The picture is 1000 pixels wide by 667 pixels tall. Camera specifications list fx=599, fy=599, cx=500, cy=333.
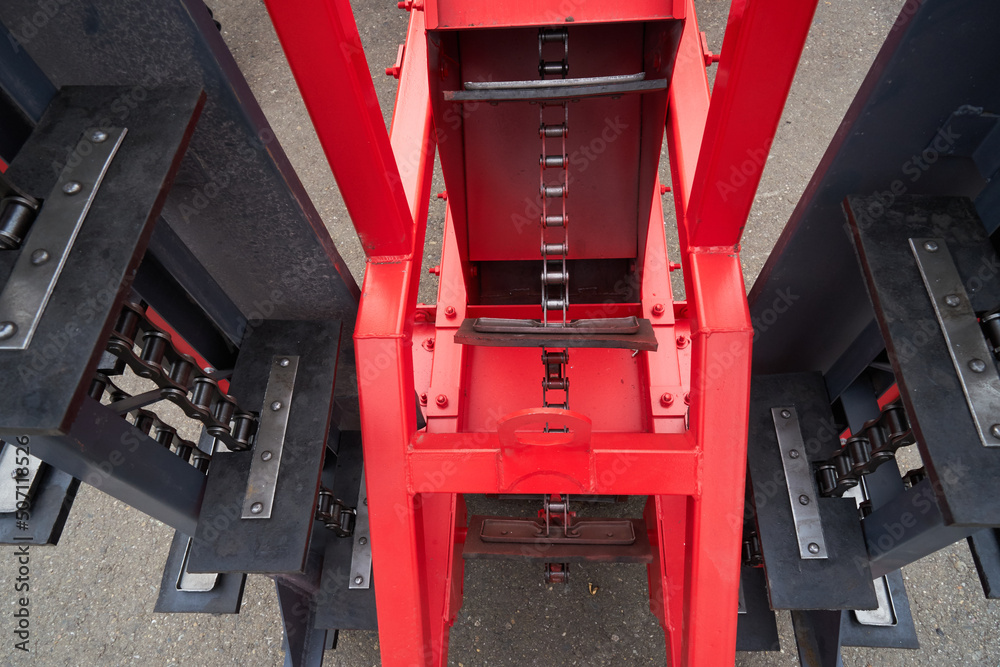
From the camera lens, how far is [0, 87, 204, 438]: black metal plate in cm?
91

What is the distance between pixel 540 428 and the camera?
1400mm

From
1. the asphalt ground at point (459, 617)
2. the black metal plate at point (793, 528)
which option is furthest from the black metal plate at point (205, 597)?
the black metal plate at point (793, 528)

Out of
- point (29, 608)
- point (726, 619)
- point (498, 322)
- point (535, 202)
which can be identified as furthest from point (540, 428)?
point (29, 608)

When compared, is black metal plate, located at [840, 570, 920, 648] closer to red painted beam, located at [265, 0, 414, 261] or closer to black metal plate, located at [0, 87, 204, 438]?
red painted beam, located at [265, 0, 414, 261]

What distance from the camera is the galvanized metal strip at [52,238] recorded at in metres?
0.96

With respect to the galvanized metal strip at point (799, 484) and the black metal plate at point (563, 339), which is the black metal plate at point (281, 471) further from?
the galvanized metal strip at point (799, 484)

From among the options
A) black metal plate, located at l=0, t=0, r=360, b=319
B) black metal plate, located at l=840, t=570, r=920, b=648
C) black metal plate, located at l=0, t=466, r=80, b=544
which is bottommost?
black metal plate, located at l=840, t=570, r=920, b=648

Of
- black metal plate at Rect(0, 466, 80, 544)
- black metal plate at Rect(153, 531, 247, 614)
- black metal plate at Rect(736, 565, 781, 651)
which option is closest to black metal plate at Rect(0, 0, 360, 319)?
black metal plate at Rect(0, 466, 80, 544)

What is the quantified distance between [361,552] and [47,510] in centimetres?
89

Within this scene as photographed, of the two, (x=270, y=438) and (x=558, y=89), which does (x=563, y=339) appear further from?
(x=270, y=438)

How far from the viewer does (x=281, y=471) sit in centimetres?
152

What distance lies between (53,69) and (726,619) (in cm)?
192

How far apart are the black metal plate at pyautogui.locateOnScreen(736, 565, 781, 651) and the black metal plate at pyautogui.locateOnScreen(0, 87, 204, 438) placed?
1.83 metres

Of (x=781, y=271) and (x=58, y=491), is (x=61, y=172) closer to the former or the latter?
(x=58, y=491)
